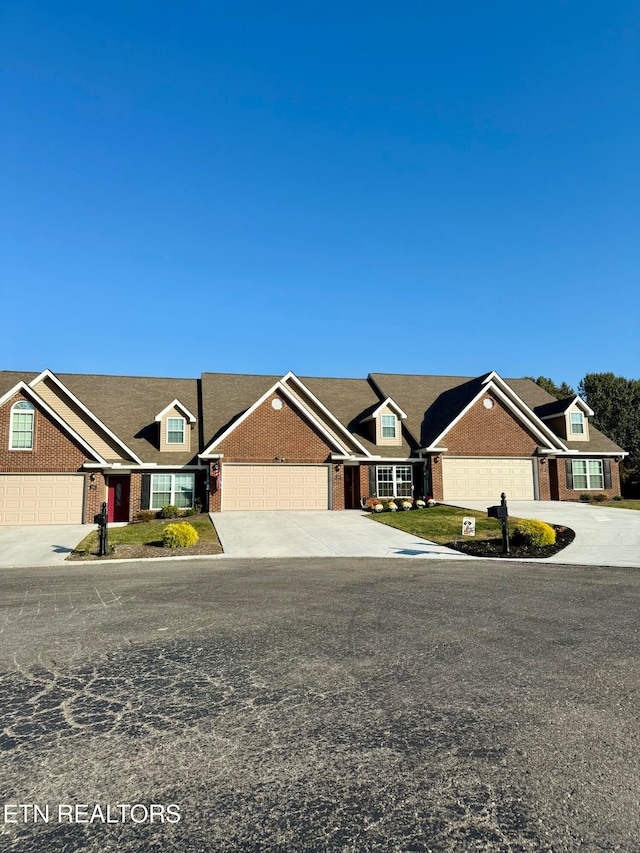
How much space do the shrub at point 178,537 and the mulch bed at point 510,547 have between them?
8.50 meters

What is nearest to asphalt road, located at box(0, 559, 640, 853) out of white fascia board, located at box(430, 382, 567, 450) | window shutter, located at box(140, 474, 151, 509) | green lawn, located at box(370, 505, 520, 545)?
green lawn, located at box(370, 505, 520, 545)

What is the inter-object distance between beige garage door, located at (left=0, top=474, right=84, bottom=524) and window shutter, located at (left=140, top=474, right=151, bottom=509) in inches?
128

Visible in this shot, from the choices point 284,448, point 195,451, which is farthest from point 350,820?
point 195,451

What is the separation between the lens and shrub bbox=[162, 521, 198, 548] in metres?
17.0

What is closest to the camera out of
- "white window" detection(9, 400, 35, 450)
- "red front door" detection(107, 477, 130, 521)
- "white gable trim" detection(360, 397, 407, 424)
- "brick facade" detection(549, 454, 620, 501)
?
"white window" detection(9, 400, 35, 450)

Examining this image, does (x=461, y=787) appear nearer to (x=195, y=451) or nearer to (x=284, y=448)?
(x=284, y=448)

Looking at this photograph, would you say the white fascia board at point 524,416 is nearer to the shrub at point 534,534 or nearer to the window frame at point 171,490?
the shrub at point 534,534

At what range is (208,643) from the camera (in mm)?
6562

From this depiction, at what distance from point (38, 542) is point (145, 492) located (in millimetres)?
9473

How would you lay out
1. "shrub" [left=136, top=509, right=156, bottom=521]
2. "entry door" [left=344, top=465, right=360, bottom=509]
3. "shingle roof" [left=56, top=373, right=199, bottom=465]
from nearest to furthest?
"shrub" [left=136, top=509, right=156, bottom=521], "shingle roof" [left=56, top=373, right=199, bottom=465], "entry door" [left=344, top=465, right=360, bottom=509]

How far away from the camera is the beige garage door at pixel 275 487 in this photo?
27.5 m

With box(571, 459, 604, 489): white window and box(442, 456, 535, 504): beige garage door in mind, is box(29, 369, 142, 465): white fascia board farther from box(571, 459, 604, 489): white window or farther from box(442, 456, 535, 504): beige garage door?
box(571, 459, 604, 489): white window

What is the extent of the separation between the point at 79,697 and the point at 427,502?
2538 centimetres

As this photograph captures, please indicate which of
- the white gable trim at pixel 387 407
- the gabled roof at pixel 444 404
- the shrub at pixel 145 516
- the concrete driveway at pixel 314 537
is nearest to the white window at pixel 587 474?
the gabled roof at pixel 444 404
